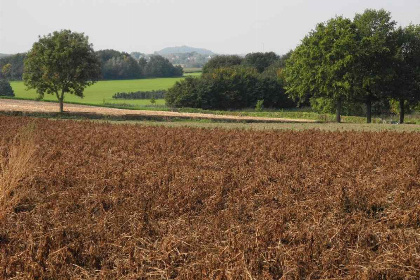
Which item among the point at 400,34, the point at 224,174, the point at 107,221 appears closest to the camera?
the point at 107,221

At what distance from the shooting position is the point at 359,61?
53.0m

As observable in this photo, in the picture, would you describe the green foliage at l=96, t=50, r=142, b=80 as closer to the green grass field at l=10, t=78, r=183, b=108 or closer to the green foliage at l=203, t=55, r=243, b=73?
the green grass field at l=10, t=78, r=183, b=108

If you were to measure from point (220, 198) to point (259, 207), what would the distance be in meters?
0.90

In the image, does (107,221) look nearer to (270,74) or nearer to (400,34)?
(400,34)

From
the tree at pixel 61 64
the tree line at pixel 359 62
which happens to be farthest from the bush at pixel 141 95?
the tree line at pixel 359 62

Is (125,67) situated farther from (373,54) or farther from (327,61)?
(373,54)

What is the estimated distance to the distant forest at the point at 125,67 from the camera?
14421 cm

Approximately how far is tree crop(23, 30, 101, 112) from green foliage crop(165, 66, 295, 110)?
1764 inches

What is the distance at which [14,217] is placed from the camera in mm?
8172

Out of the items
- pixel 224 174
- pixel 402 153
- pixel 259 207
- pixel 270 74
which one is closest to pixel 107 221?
pixel 259 207

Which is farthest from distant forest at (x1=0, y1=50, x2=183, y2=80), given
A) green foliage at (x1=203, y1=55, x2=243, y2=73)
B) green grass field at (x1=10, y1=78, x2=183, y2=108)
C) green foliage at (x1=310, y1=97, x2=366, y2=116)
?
green foliage at (x1=310, y1=97, x2=366, y2=116)

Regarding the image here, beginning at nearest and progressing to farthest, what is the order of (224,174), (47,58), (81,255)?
(81,255), (224,174), (47,58)

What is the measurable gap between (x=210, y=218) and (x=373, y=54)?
51396 mm

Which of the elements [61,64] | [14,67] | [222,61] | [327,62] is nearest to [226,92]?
[222,61]
